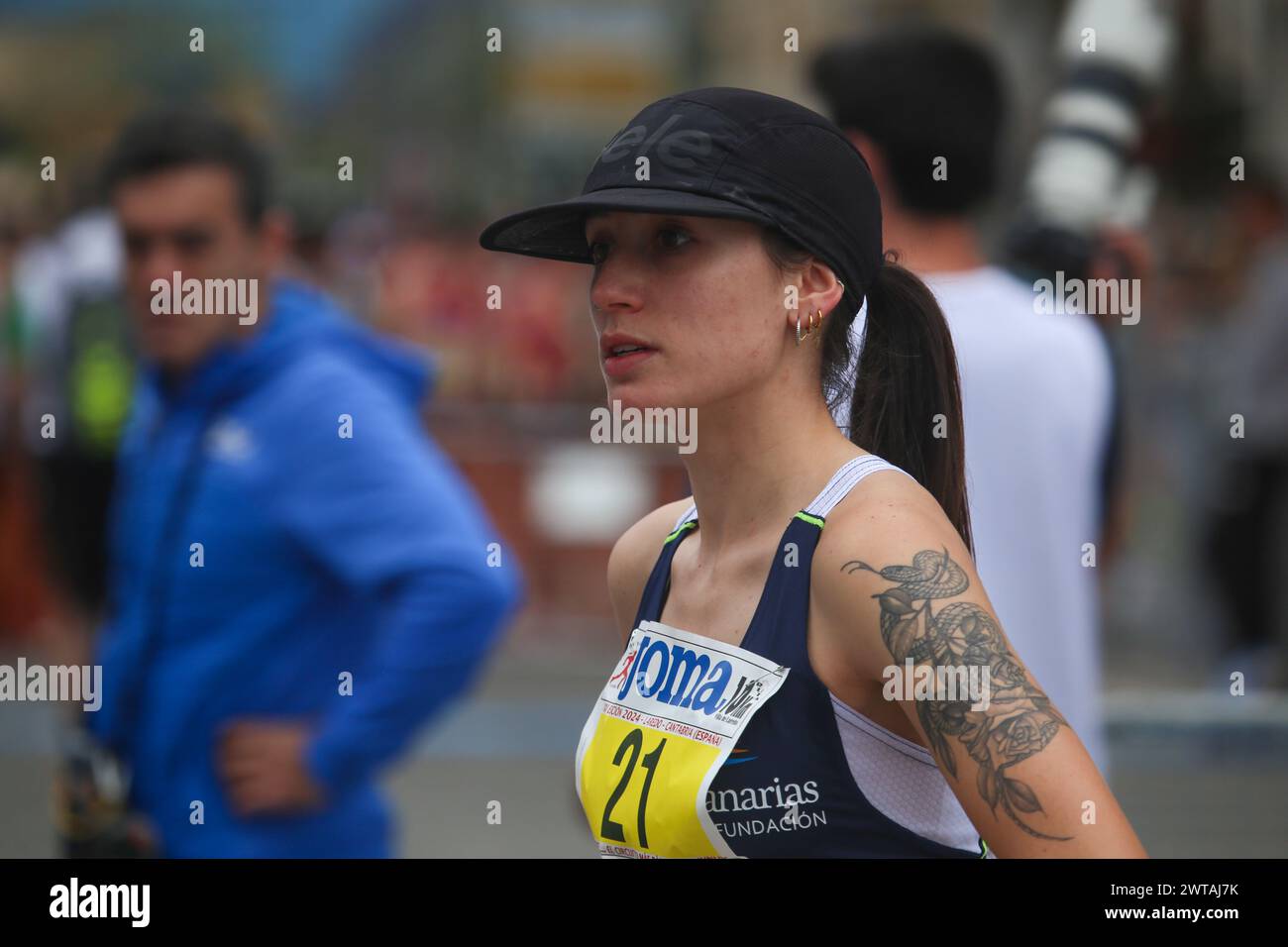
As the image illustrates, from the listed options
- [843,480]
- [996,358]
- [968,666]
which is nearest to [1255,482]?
[996,358]

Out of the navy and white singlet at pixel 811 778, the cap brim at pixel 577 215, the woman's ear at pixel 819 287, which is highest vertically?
the cap brim at pixel 577 215

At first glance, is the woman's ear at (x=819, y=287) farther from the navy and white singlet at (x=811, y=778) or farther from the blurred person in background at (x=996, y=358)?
the blurred person in background at (x=996, y=358)

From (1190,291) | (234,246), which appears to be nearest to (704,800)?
(234,246)

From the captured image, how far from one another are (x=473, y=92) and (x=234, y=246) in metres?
19.8

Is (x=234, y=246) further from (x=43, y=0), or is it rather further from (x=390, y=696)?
(x=43, y=0)

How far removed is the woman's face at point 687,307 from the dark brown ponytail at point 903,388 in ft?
0.51

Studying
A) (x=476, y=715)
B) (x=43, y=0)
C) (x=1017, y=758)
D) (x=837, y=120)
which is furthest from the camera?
(x=43, y=0)

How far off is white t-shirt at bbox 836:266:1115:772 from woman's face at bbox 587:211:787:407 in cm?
121

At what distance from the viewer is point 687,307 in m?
2.14

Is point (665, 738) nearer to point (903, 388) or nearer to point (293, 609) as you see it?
point (903, 388)

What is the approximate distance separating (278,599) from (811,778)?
2.00 metres

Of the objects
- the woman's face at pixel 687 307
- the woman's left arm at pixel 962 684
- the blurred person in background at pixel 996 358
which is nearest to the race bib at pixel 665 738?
the woman's left arm at pixel 962 684

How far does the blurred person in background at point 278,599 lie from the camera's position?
3721mm

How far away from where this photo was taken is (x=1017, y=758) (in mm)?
1932
